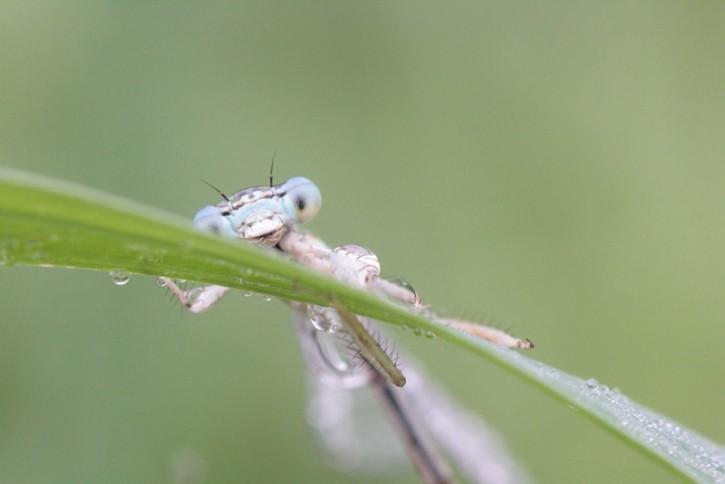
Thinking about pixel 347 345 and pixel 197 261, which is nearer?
pixel 197 261

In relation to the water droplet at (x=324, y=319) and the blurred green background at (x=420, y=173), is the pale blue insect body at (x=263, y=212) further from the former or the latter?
the blurred green background at (x=420, y=173)

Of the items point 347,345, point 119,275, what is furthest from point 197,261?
point 347,345

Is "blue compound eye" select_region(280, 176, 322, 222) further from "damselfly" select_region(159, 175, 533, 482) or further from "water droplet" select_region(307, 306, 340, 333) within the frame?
"water droplet" select_region(307, 306, 340, 333)

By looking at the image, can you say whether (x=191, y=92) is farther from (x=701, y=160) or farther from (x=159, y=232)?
(x=159, y=232)

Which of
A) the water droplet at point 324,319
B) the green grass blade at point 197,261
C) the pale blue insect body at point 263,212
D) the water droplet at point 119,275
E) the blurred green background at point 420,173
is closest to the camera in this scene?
the green grass blade at point 197,261

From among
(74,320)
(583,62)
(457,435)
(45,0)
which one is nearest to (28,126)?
(45,0)

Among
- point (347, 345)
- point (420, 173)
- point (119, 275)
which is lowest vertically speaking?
point (347, 345)

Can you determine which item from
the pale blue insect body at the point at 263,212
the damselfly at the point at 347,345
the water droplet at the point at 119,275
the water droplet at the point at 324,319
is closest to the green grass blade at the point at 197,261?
the water droplet at the point at 119,275

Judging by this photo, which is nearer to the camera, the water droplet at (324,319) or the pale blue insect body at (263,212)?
the water droplet at (324,319)

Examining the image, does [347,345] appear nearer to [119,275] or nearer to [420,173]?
[119,275]
